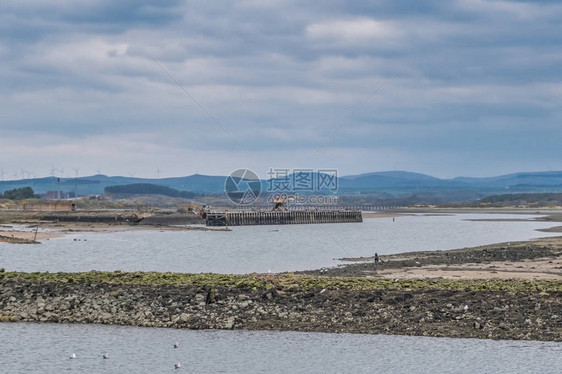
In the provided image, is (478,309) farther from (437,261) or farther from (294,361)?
(437,261)

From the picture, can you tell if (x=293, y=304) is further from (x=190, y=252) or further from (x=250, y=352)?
(x=190, y=252)

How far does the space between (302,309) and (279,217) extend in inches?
4456

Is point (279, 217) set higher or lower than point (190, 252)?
higher

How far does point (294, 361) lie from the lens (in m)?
25.1

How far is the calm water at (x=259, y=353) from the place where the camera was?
24.2 metres

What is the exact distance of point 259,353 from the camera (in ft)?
85.3

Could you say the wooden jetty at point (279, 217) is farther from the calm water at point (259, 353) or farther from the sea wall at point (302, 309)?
the calm water at point (259, 353)

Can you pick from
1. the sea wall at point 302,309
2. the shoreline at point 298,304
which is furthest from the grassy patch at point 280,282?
the sea wall at point 302,309

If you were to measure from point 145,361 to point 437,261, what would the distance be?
30.3 m

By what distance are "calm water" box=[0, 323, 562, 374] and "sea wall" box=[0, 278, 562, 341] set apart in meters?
0.66

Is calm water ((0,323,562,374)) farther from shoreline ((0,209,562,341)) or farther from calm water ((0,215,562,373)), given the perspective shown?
shoreline ((0,209,562,341))

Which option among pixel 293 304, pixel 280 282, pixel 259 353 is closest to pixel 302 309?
pixel 293 304

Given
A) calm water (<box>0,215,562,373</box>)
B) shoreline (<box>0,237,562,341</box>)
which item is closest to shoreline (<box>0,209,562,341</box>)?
shoreline (<box>0,237,562,341</box>)

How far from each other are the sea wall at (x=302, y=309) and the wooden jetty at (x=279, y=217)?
99083 mm
